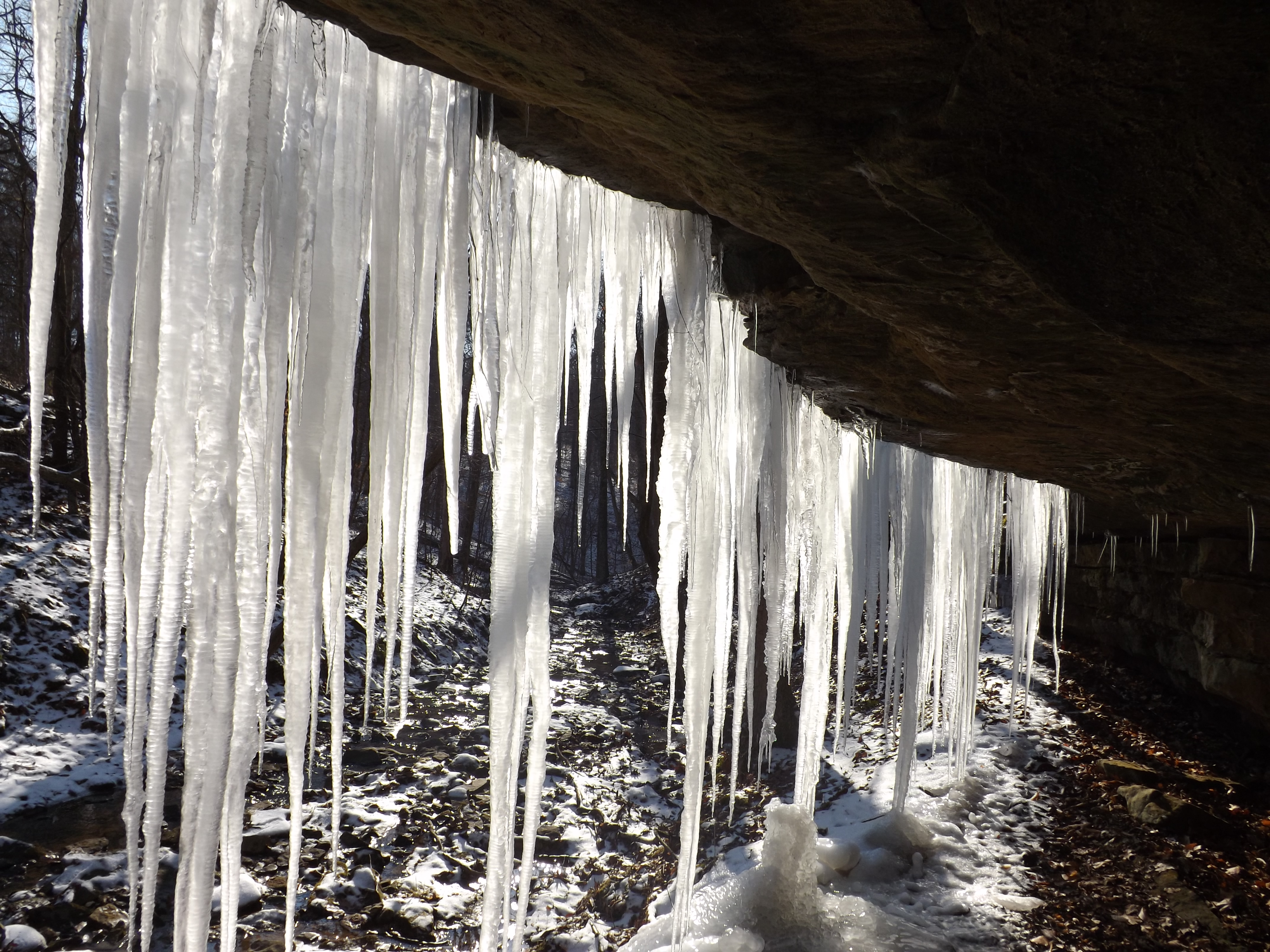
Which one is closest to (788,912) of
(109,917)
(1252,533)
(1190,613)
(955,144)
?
(1252,533)

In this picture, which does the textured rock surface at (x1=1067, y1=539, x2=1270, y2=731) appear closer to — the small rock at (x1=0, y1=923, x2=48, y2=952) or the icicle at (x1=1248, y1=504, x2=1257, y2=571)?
the icicle at (x1=1248, y1=504, x2=1257, y2=571)

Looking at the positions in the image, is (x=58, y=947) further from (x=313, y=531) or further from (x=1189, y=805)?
(x=1189, y=805)

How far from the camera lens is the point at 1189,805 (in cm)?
468

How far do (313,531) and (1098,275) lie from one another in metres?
1.51

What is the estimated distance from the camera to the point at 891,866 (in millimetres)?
4531

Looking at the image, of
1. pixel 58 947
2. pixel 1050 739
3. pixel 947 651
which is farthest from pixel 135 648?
pixel 1050 739

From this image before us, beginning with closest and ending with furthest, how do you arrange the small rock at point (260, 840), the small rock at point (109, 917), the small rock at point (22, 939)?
the small rock at point (22, 939) → the small rock at point (109, 917) → the small rock at point (260, 840)

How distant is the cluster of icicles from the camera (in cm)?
129

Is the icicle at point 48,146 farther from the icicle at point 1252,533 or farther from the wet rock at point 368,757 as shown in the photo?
the wet rock at point 368,757

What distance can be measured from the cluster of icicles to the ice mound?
1.74 meters

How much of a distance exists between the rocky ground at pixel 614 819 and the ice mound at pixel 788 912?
224 millimetres

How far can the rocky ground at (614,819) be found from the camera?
3.91 m

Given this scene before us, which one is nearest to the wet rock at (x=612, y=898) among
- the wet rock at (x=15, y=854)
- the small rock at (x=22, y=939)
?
the small rock at (x=22, y=939)

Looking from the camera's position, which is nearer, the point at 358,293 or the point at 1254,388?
the point at 358,293
